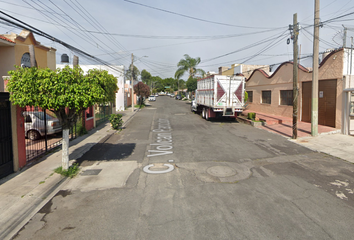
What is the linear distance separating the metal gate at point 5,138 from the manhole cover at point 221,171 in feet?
19.1

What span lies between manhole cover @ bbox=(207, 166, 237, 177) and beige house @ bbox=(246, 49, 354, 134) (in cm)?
915

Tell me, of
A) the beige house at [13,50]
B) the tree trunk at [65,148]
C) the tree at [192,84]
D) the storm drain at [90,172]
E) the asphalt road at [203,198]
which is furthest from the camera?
the tree at [192,84]

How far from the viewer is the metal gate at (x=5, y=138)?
6.55 meters

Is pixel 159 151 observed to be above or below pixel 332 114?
below

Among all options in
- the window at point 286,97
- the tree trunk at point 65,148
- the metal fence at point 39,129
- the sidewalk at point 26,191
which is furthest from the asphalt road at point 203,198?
the window at point 286,97

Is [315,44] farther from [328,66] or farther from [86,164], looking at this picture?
[86,164]

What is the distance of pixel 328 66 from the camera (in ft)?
46.6

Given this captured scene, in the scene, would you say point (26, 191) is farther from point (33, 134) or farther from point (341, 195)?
point (341, 195)

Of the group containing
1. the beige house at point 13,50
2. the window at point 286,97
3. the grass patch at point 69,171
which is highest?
the beige house at point 13,50

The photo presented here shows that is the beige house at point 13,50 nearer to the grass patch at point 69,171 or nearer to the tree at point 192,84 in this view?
the grass patch at point 69,171

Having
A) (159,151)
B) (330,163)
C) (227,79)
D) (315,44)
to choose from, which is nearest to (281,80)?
(227,79)

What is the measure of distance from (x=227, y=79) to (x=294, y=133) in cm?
754

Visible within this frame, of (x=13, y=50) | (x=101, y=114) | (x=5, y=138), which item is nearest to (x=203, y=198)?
(x=5, y=138)

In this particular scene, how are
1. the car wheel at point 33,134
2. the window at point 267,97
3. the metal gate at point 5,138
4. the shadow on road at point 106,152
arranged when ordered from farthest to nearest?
1. the window at point 267,97
2. the car wheel at point 33,134
3. the shadow on road at point 106,152
4. the metal gate at point 5,138
